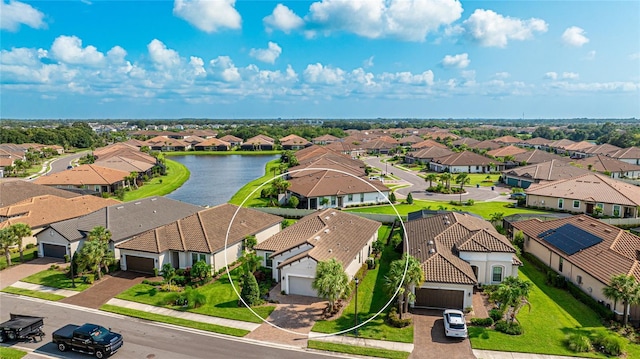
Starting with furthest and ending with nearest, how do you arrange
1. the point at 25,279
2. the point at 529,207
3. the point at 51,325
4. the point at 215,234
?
the point at 529,207
the point at 215,234
the point at 25,279
the point at 51,325

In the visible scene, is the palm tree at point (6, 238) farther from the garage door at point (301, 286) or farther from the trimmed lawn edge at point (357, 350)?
the trimmed lawn edge at point (357, 350)

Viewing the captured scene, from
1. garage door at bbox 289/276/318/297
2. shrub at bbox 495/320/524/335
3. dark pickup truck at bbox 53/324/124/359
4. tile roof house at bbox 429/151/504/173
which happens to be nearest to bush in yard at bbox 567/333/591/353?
shrub at bbox 495/320/524/335

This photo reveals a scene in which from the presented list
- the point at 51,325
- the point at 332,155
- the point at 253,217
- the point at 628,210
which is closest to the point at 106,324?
the point at 51,325

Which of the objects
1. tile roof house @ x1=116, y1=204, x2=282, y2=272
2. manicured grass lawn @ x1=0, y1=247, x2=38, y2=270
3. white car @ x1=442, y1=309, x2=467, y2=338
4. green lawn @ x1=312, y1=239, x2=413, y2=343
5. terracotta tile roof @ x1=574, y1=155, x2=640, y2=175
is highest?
terracotta tile roof @ x1=574, y1=155, x2=640, y2=175

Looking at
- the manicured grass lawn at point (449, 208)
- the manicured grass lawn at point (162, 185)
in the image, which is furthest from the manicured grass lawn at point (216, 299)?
the manicured grass lawn at point (162, 185)

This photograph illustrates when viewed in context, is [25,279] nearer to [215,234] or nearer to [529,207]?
[215,234]

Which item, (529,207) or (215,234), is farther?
(529,207)

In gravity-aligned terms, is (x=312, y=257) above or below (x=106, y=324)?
above

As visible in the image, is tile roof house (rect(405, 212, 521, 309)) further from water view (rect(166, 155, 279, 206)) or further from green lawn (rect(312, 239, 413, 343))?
water view (rect(166, 155, 279, 206))
